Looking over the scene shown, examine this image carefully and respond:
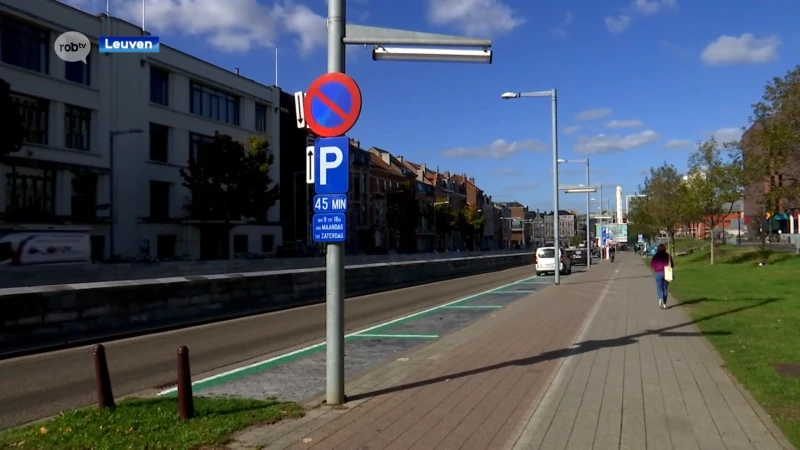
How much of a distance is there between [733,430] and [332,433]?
350 cm

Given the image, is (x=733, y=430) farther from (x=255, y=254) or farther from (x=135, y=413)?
(x=255, y=254)

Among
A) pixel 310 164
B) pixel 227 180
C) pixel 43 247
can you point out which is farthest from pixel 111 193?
pixel 310 164

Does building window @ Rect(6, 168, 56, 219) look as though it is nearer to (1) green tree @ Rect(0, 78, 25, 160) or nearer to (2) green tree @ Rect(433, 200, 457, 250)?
(1) green tree @ Rect(0, 78, 25, 160)

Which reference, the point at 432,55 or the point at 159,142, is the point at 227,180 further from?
the point at 432,55

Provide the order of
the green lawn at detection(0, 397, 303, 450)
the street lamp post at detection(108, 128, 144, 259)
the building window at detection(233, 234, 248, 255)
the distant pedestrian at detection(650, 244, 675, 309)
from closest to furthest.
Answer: the green lawn at detection(0, 397, 303, 450)
the distant pedestrian at detection(650, 244, 675, 309)
the street lamp post at detection(108, 128, 144, 259)
the building window at detection(233, 234, 248, 255)

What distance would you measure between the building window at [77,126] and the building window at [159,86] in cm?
594

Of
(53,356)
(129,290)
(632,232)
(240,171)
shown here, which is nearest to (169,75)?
(240,171)

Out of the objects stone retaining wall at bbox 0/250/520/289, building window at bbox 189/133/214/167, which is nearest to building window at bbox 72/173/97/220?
building window at bbox 189/133/214/167

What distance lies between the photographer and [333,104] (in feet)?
24.0

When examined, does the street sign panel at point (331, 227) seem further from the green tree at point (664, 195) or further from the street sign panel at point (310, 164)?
the green tree at point (664, 195)

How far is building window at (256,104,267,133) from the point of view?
6050 centimetres

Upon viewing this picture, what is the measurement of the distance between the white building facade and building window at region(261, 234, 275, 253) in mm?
1520

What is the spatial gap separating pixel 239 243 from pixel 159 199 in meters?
8.91

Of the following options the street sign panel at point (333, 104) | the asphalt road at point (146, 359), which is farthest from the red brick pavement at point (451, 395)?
the asphalt road at point (146, 359)
